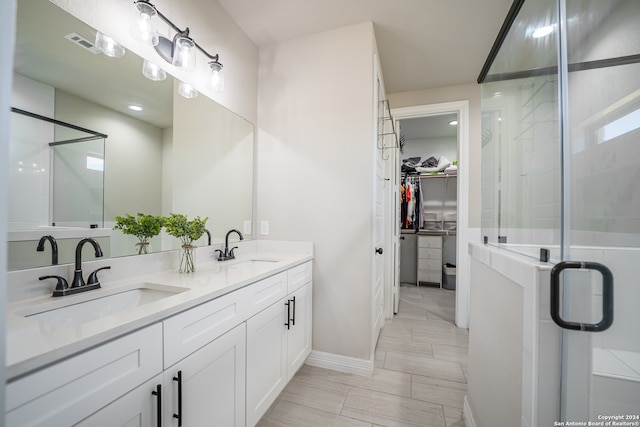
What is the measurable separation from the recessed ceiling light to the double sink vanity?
1598mm

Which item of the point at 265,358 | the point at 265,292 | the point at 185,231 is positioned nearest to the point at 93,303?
the point at 185,231

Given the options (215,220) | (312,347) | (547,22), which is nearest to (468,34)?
(547,22)

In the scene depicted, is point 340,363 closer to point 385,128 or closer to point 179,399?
point 179,399

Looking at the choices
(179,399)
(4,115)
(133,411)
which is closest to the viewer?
(4,115)

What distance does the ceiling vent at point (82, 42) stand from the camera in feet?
3.44

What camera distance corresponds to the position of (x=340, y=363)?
1.99 meters

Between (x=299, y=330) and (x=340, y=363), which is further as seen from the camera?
(x=340, y=363)

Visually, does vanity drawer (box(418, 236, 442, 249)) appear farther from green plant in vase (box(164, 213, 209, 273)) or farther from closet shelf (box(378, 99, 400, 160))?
green plant in vase (box(164, 213, 209, 273))

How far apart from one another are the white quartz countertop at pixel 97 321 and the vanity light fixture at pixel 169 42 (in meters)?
1.22

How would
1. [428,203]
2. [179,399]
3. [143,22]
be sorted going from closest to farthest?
[179,399] < [143,22] < [428,203]

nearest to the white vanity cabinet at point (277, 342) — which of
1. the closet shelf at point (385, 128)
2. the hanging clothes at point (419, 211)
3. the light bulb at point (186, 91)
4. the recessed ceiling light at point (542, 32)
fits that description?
the light bulb at point (186, 91)

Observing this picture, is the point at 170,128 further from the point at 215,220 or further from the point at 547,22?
the point at 547,22

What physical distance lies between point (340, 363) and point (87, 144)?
2103 millimetres

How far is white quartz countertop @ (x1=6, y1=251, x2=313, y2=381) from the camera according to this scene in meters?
0.55
